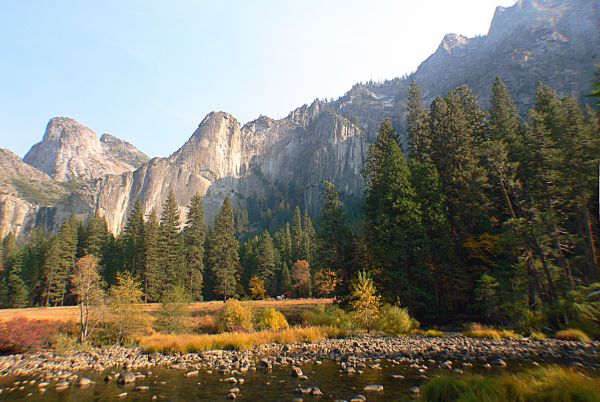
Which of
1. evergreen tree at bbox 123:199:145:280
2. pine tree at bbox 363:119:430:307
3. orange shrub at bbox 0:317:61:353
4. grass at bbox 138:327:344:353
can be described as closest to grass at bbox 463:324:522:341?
pine tree at bbox 363:119:430:307

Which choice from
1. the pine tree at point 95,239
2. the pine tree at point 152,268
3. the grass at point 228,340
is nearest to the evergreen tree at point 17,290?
the pine tree at point 95,239

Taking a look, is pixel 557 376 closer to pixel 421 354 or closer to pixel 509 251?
pixel 421 354

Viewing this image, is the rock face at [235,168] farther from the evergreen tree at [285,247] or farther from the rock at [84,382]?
the rock at [84,382]

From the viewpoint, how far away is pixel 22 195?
155125mm

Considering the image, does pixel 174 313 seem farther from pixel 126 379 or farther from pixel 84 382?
pixel 126 379

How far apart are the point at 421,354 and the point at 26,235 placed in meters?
161

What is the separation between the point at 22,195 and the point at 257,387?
191 m

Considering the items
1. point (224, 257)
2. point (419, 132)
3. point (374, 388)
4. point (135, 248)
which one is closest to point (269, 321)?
point (374, 388)

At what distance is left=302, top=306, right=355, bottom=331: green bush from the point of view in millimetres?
26591

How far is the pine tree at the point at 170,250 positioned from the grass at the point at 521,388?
51114 millimetres

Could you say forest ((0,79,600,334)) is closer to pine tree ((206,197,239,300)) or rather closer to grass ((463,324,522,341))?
grass ((463,324,522,341))

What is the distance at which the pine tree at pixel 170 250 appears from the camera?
5486 cm

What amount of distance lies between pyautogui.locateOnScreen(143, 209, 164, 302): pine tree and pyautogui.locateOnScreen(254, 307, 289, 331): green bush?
30830 millimetres

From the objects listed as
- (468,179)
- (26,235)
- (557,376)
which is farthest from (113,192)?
(557,376)
